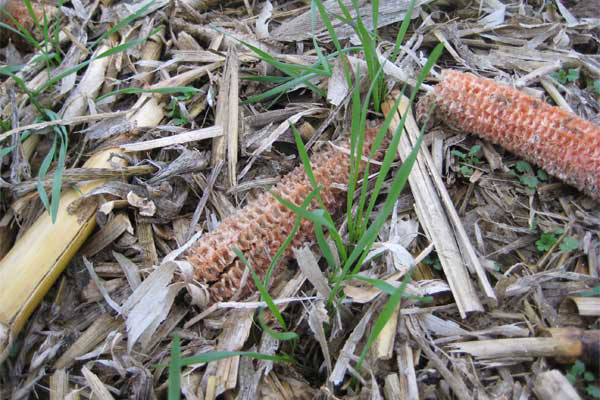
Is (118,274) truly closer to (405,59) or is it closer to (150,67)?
(150,67)

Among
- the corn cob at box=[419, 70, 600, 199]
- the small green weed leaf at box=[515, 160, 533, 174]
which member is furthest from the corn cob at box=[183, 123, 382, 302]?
the small green weed leaf at box=[515, 160, 533, 174]

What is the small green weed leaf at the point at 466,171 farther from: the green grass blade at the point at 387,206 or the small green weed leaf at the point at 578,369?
the small green weed leaf at the point at 578,369

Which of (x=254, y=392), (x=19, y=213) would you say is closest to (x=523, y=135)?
(x=254, y=392)

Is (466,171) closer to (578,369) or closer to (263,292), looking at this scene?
(578,369)

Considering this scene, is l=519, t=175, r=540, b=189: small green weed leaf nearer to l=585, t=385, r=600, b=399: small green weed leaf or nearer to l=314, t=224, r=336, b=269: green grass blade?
l=585, t=385, r=600, b=399: small green weed leaf

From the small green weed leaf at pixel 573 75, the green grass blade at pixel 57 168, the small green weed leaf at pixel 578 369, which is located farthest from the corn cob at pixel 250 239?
the small green weed leaf at pixel 573 75
